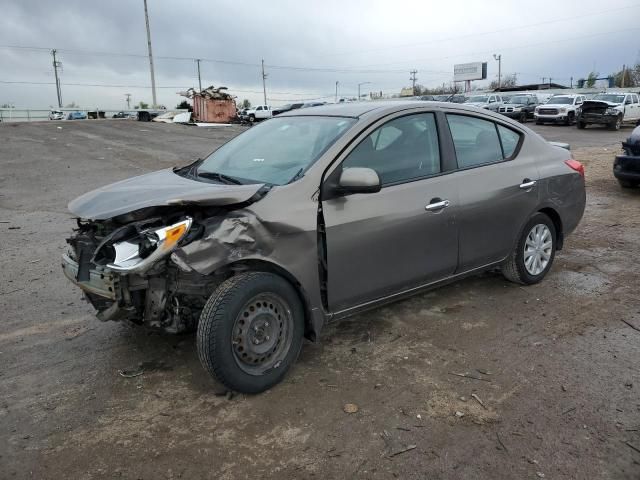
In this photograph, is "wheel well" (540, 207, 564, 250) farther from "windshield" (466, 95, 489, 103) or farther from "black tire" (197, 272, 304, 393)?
"windshield" (466, 95, 489, 103)

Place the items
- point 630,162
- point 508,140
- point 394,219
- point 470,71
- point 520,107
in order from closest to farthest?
point 394,219, point 508,140, point 630,162, point 520,107, point 470,71

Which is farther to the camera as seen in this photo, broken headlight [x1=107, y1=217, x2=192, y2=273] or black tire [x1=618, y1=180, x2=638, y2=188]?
black tire [x1=618, y1=180, x2=638, y2=188]

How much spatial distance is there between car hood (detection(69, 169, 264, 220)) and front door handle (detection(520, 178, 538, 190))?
2531 mm

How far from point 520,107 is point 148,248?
33.7 m

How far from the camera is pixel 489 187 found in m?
4.39

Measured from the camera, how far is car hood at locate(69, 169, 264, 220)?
3.14 meters

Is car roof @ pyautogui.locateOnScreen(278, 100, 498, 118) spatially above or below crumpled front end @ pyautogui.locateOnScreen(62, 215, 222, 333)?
above

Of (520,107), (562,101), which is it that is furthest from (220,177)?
(520,107)

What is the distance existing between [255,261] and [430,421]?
136 centimetres

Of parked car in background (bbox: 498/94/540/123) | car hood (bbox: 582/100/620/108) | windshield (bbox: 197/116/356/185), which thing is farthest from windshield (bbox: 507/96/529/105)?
windshield (bbox: 197/116/356/185)

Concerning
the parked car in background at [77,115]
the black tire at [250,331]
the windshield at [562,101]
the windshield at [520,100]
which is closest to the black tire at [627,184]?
the black tire at [250,331]

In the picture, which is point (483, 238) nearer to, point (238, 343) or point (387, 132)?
point (387, 132)

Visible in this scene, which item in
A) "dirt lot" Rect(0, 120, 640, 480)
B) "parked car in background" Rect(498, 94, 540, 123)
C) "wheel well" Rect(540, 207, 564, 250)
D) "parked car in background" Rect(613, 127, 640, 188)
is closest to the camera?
"dirt lot" Rect(0, 120, 640, 480)

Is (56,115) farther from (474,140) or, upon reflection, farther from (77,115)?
(474,140)
